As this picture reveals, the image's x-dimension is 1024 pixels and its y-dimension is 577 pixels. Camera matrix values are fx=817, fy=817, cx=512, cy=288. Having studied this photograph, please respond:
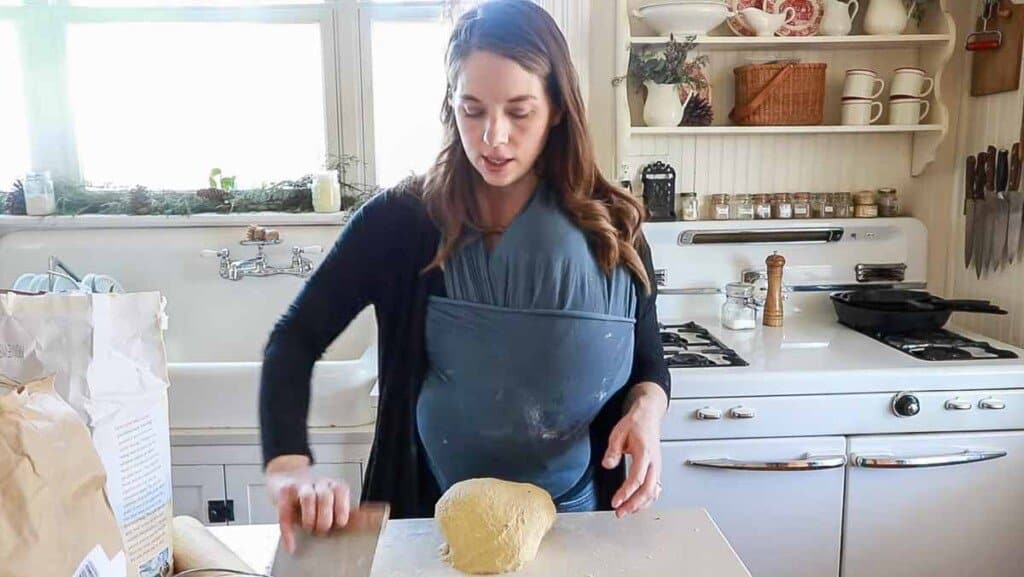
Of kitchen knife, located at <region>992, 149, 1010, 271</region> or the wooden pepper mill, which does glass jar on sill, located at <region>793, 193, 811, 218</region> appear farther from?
kitchen knife, located at <region>992, 149, 1010, 271</region>

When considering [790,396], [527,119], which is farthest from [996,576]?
[527,119]

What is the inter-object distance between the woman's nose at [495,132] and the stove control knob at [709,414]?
2.98 feet

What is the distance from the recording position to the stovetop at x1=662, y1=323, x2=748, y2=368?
171cm

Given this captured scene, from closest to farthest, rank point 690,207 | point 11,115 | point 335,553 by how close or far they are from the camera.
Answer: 1. point 335,553
2. point 690,207
3. point 11,115

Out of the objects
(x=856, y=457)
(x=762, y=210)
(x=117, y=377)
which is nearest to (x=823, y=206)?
(x=762, y=210)

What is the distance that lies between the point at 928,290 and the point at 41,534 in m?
2.22

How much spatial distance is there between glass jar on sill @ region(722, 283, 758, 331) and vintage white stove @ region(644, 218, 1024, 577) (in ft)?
0.80

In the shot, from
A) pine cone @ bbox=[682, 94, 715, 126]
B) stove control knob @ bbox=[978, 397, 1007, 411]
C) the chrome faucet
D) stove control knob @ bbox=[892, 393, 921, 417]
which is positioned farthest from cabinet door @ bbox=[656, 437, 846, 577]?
the chrome faucet

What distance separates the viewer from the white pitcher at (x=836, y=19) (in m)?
1.99

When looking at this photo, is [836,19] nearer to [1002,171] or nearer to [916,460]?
[1002,171]

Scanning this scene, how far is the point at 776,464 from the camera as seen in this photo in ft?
5.42

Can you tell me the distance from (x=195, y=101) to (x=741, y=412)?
174 cm

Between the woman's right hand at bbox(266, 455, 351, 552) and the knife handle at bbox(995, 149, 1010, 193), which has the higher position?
the knife handle at bbox(995, 149, 1010, 193)

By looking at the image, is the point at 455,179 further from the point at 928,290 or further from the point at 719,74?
the point at 928,290
